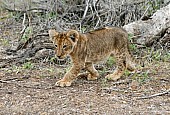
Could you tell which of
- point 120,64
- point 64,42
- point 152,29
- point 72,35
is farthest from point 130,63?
point 152,29

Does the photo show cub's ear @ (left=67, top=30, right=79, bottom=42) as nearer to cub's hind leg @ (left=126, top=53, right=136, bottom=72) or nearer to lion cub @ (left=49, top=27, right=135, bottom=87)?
lion cub @ (left=49, top=27, right=135, bottom=87)

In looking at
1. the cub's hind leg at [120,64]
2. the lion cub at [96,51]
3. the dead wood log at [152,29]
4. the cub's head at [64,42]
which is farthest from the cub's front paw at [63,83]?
the dead wood log at [152,29]

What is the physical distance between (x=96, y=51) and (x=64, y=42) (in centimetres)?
75

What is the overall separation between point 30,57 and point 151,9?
307 centimetres

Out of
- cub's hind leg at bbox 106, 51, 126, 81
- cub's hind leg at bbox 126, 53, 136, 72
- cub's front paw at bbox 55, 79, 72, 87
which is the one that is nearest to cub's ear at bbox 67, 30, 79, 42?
cub's front paw at bbox 55, 79, 72, 87

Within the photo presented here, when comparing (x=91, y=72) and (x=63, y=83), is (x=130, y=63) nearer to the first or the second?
(x=91, y=72)

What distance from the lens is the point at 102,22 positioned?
9484mm

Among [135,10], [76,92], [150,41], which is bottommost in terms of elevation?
[76,92]

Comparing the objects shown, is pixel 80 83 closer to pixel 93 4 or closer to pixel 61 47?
pixel 61 47

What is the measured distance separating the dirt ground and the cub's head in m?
0.50

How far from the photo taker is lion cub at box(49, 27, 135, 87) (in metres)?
6.37

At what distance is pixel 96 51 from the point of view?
673cm

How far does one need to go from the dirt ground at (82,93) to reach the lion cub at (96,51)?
0.14 metres

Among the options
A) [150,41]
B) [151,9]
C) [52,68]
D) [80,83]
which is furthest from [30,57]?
[151,9]
